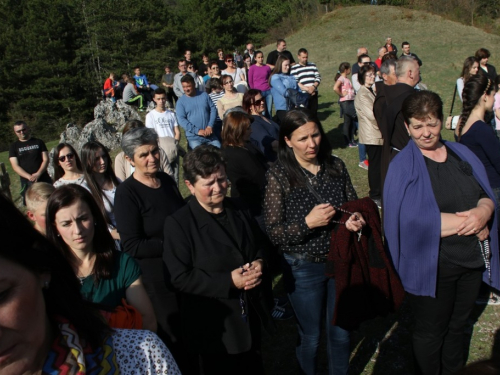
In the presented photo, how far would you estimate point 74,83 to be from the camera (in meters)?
39.0

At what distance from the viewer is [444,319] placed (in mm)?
3000

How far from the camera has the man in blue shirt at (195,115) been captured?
307 inches

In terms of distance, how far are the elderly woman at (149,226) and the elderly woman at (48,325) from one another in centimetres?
181

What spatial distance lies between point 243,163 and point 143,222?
1336mm

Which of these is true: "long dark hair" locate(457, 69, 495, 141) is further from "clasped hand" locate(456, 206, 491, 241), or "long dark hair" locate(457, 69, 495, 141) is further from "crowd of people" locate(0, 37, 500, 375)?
"clasped hand" locate(456, 206, 491, 241)

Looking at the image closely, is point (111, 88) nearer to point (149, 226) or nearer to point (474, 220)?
point (149, 226)

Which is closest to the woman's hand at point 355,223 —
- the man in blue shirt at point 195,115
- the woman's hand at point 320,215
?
the woman's hand at point 320,215

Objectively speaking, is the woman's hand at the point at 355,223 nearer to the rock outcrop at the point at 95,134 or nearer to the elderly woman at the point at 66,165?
the elderly woman at the point at 66,165

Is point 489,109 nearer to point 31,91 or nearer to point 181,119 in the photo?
point 181,119

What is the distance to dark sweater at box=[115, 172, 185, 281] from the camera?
331 centimetres

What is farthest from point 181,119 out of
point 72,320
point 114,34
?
point 114,34

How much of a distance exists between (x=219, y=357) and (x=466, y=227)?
179 cm

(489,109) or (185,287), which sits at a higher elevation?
(489,109)

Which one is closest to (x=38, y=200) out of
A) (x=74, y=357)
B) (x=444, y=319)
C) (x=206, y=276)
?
(x=206, y=276)
